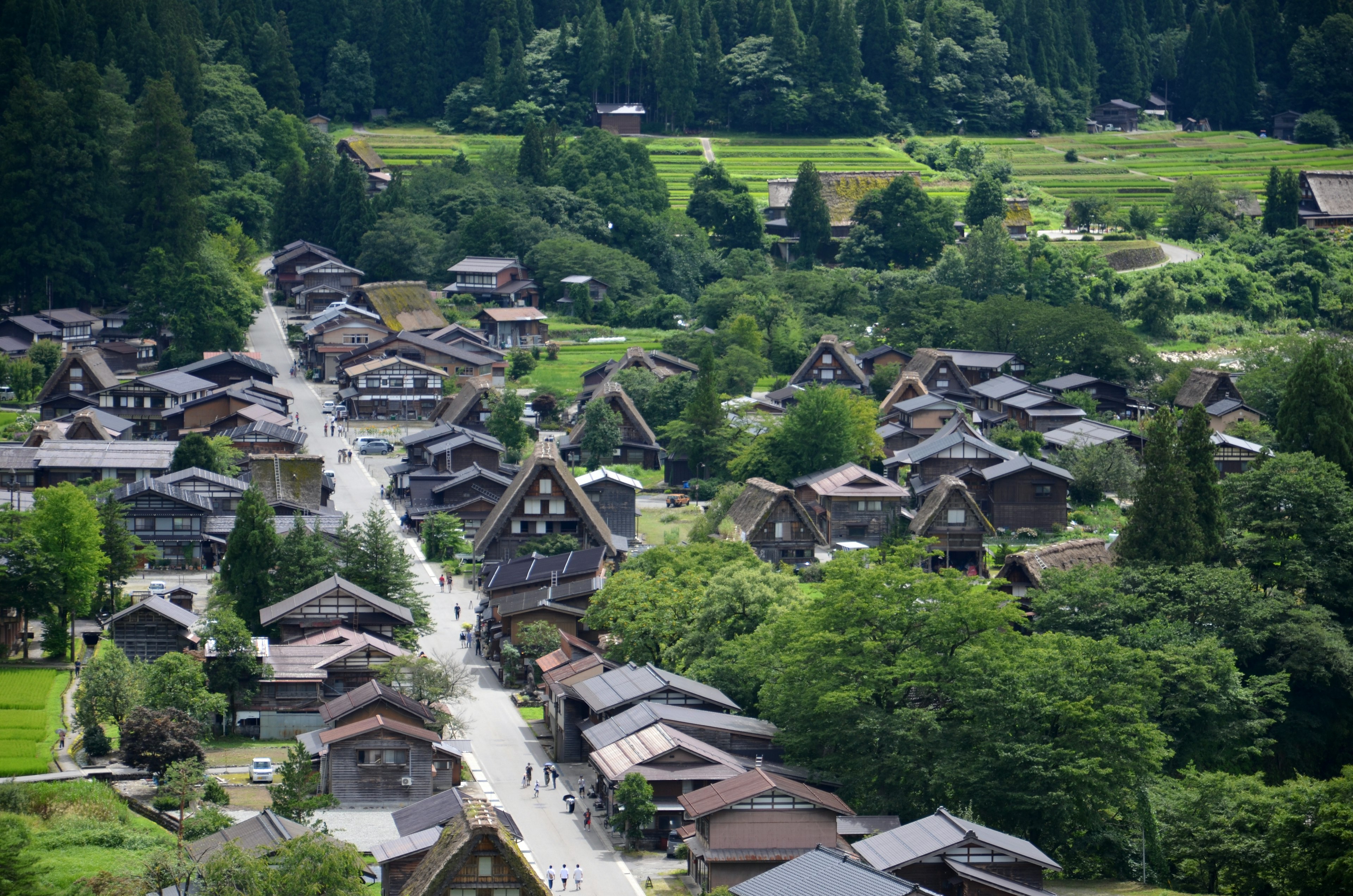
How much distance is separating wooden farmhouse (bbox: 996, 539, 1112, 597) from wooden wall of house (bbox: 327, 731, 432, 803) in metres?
18.1

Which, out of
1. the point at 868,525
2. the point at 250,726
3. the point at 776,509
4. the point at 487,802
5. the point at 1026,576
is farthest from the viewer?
the point at 868,525

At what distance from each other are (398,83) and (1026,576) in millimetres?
68713

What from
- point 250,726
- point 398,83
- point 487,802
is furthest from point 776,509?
point 398,83

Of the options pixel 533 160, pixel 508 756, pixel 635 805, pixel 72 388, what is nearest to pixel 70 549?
pixel 508 756

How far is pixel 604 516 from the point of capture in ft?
174

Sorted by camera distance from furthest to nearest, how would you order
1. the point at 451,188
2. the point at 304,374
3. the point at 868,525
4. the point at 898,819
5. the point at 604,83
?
the point at 604,83 → the point at 451,188 → the point at 304,374 → the point at 868,525 → the point at 898,819

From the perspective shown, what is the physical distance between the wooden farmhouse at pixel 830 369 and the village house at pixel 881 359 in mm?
1475

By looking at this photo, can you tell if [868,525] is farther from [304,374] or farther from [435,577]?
[304,374]

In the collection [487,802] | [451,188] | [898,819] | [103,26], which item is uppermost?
[103,26]

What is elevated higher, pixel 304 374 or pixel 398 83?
pixel 398 83

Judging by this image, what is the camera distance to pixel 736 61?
104500 mm

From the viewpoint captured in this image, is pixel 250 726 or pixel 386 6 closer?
pixel 250 726

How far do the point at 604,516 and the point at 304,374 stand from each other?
919 inches

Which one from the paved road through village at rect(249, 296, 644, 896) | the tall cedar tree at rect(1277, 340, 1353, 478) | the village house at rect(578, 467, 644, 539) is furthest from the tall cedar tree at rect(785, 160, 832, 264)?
the tall cedar tree at rect(1277, 340, 1353, 478)
